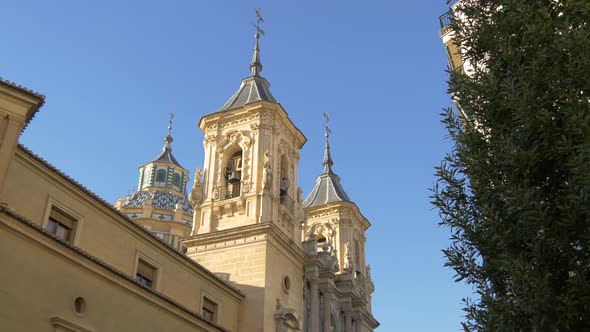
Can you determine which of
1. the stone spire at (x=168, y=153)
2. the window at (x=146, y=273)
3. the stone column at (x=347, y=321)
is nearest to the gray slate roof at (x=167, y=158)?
the stone spire at (x=168, y=153)

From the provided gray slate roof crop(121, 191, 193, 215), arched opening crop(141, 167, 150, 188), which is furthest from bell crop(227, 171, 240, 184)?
arched opening crop(141, 167, 150, 188)

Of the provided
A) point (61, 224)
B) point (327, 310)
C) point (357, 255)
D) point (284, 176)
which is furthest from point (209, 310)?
point (357, 255)

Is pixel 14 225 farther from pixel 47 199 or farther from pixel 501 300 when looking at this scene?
pixel 501 300

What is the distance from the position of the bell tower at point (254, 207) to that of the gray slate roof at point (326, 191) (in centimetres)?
890

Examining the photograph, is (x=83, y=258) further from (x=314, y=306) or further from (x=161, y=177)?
(x=161, y=177)

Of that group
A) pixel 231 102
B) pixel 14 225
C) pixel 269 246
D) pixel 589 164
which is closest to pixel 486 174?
pixel 589 164

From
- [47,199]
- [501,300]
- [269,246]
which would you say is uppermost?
[269,246]

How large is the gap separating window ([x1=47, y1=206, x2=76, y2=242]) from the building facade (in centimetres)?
3

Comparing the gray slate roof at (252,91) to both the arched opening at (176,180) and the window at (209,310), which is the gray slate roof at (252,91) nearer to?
the window at (209,310)

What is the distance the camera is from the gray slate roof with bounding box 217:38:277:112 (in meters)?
28.9

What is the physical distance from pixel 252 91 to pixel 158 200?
24017mm

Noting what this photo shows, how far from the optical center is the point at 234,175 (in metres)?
26.9

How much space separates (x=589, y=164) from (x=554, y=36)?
2.17 m

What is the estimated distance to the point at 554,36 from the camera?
880 centimetres
